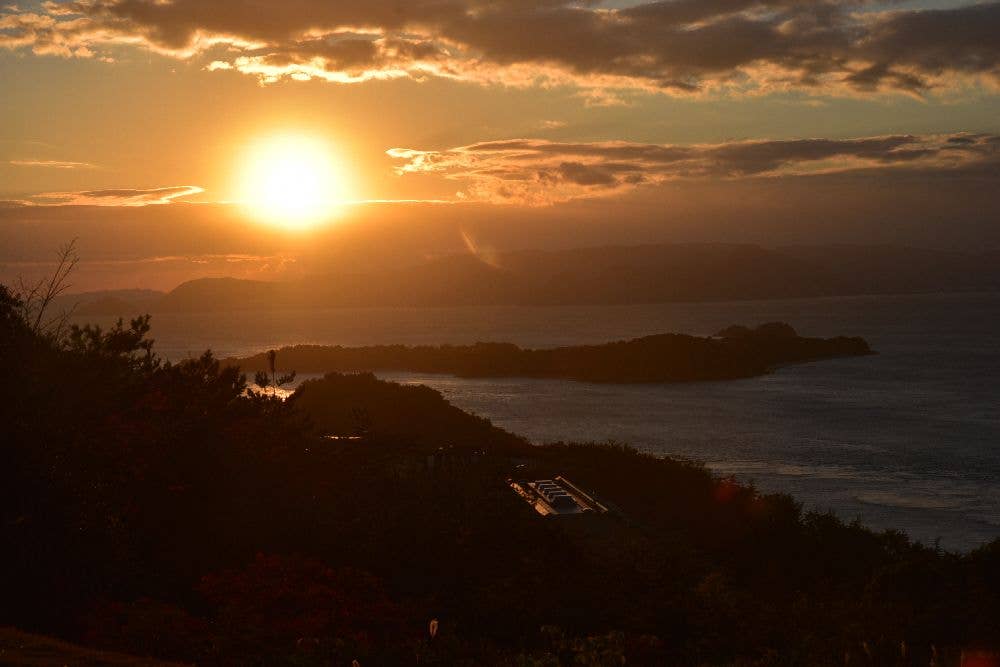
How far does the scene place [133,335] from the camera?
2512 cm

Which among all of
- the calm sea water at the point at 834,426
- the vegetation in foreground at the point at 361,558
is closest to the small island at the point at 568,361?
the calm sea water at the point at 834,426

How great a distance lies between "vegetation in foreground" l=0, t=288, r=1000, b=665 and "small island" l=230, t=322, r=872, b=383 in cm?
9308

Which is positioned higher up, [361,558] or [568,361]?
[568,361]

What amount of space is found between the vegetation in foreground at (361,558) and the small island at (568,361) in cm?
9308

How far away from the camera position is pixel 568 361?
124 m

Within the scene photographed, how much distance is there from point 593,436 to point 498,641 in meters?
48.6

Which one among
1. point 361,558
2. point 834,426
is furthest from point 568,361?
point 361,558

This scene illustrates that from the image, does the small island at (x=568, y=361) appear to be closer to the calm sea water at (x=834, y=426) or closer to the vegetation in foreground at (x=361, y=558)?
the calm sea water at (x=834, y=426)

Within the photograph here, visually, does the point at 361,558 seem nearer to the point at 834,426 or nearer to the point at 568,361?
the point at 834,426

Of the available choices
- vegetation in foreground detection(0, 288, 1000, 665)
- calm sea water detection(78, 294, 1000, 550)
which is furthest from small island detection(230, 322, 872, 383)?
vegetation in foreground detection(0, 288, 1000, 665)

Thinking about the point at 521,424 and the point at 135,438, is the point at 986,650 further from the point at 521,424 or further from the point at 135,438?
the point at 521,424

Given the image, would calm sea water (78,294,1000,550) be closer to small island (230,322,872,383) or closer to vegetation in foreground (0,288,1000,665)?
small island (230,322,872,383)

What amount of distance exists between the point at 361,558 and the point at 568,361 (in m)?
106

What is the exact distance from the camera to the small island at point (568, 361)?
120 m
